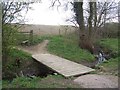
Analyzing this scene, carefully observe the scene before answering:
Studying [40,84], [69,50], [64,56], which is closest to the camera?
[40,84]

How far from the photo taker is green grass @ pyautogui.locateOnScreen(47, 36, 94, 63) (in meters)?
10.6

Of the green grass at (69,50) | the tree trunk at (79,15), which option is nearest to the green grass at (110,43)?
the green grass at (69,50)

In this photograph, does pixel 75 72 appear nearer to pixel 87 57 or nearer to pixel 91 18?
pixel 87 57

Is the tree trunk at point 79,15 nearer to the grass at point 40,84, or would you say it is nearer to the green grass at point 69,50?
the green grass at point 69,50

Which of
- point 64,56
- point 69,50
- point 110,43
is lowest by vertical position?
point 64,56

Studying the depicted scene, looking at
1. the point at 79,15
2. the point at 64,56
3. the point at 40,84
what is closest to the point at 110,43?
the point at 79,15

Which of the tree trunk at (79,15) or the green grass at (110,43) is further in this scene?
the green grass at (110,43)

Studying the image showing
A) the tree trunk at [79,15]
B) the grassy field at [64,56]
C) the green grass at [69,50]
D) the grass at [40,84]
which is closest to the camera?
the grass at [40,84]

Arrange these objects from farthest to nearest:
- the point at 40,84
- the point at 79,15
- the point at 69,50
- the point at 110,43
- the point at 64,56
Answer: the point at 110,43, the point at 79,15, the point at 69,50, the point at 64,56, the point at 40,84

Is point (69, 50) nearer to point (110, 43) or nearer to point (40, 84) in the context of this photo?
point (110, 43)

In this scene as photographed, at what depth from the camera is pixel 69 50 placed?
1163cm

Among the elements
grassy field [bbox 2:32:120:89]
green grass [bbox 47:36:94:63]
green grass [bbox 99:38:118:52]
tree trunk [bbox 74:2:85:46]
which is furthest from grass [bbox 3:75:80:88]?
green grass [bbox 99:38:118:52]

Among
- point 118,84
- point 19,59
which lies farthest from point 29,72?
point 118,84

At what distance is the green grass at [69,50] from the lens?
10.6 m
